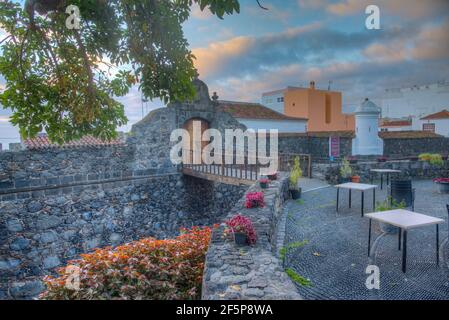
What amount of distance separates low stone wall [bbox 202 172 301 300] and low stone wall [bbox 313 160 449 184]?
9831mm

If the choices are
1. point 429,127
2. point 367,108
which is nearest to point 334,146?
point 367,108

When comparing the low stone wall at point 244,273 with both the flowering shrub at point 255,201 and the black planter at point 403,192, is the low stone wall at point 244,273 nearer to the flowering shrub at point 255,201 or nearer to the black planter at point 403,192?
the flowering shrub at point 255,201

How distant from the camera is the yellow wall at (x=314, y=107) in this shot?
92.7ft

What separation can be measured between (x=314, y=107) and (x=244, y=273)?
88.7 ft

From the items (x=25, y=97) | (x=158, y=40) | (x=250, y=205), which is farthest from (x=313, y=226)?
(x=25, y=97)

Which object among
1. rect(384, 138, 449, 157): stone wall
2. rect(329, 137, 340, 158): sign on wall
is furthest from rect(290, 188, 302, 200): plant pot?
rect(384, 138, 449, 157): stone wall

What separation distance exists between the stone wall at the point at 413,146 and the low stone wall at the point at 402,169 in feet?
16.4

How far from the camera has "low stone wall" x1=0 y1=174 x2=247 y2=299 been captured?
10.0m

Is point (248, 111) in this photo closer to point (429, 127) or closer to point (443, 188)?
point (443, 188)

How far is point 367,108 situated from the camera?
17.2 metres

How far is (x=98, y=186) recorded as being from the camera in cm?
1216

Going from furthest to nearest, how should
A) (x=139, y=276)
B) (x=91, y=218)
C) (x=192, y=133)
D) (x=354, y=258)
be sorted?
(x=192, y=133) → (x=91, y=218) → (x=354, y=258) → (x=139, y=276)

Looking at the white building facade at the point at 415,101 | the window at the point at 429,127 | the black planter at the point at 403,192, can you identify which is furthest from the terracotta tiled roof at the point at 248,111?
the white building facade at the point at 415,101
